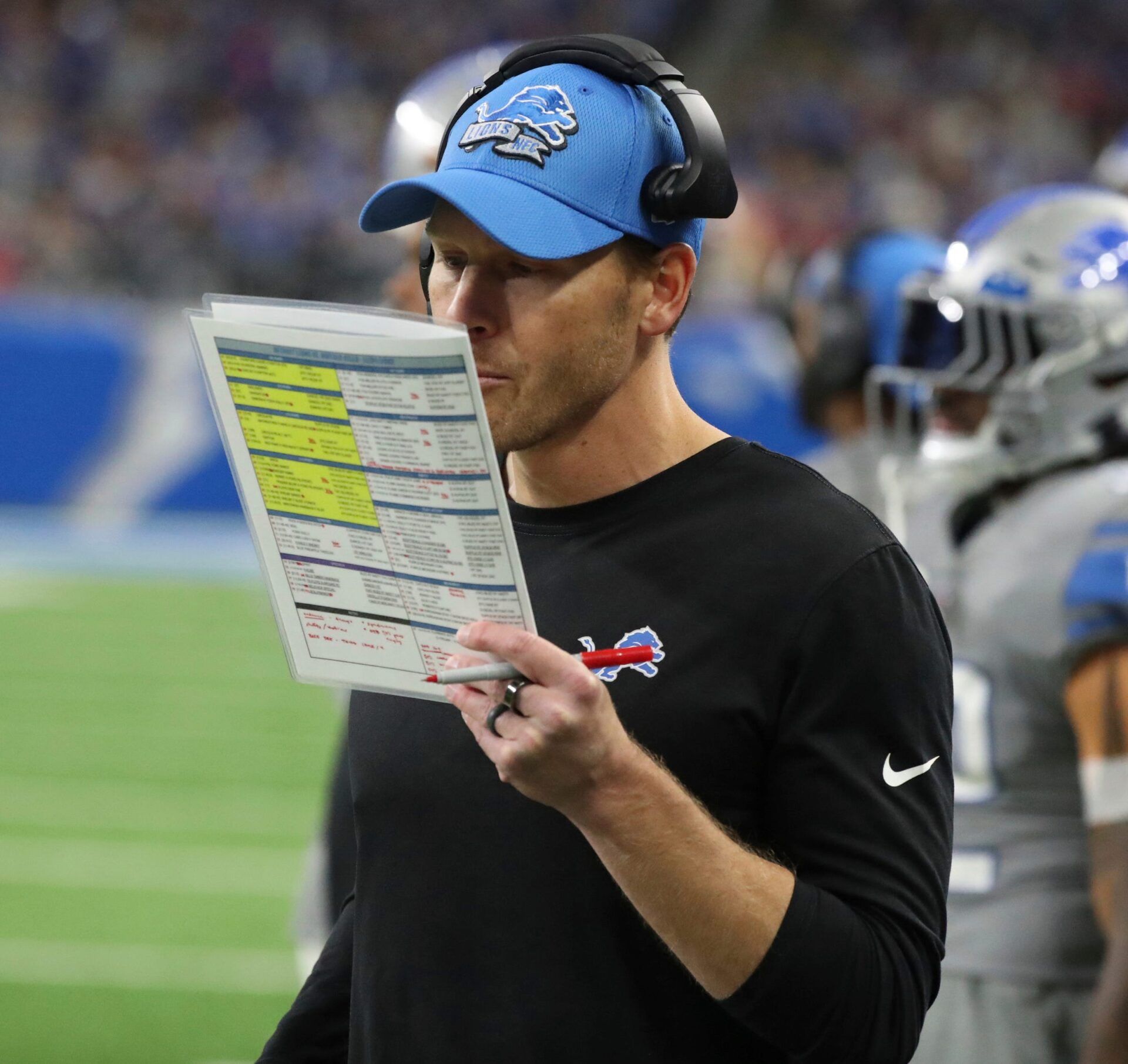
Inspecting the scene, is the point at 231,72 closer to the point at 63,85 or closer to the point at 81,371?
the point at 63,85

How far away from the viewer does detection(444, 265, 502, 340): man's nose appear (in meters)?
1.73

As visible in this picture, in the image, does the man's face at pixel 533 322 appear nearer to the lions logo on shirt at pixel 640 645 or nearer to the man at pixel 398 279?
the lions logo on shirt at pixel 640 645

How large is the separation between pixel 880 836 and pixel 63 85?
18.9 metres

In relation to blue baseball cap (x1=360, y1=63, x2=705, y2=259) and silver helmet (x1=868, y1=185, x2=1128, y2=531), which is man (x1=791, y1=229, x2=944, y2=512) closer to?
silver helmet (x1=868, y1=185, x2=1128, y2=531)

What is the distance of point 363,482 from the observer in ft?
5.06

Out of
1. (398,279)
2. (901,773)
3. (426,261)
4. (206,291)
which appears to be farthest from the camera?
(206,291)

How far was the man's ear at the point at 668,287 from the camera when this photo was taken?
184cm

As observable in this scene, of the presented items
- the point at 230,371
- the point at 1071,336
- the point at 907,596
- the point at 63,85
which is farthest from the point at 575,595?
the point at 63,85

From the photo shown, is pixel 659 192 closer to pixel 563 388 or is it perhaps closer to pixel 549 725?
pixel 563 388

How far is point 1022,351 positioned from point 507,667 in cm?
201

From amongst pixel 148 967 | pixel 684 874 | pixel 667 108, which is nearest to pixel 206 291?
pixel 148 967

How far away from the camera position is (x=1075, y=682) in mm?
2658

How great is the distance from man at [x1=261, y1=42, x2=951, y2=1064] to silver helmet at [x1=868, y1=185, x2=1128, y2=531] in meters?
1.33

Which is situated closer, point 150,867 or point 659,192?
point 659,192
